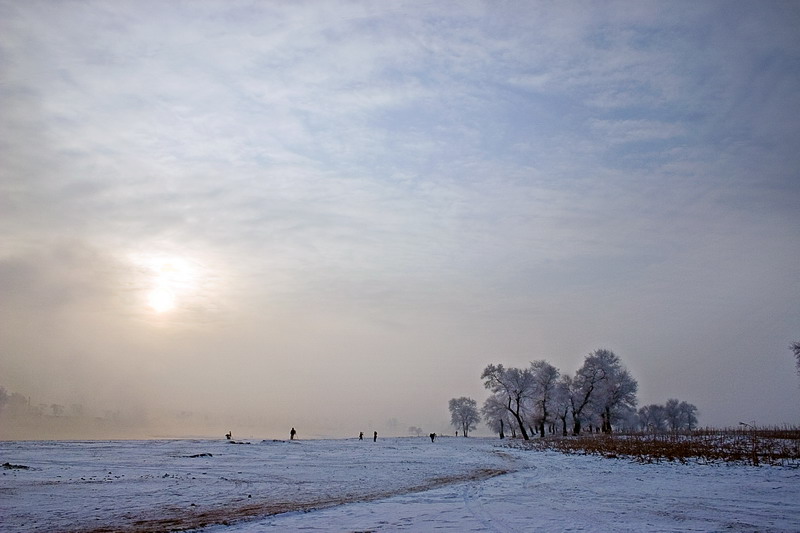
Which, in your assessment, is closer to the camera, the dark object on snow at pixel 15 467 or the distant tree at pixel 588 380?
the dark object on snow at pixel 15 467

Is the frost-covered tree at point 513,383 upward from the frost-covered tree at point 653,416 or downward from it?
upward

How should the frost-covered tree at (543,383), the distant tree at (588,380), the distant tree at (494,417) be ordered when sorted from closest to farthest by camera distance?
the distant tree at (588,380) → the frost-covered tree at (543,383) → the distant tree at (494,417)

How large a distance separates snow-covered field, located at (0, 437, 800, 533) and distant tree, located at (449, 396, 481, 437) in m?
151

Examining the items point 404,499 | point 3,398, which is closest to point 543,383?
point 404,499

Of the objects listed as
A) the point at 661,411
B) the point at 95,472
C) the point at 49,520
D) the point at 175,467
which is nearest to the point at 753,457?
the point at 49,520

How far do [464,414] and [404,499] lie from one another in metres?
164

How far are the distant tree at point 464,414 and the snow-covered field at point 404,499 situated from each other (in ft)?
495

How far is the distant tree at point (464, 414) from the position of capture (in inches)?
6831

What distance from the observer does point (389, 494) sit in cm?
1922

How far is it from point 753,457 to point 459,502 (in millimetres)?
18308

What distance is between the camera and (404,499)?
17.5 m

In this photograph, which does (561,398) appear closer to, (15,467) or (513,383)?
(513,383)

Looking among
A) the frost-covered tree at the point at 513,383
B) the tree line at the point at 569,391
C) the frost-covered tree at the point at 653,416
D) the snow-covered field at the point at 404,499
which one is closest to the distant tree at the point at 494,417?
the tree line at the point at 569,391

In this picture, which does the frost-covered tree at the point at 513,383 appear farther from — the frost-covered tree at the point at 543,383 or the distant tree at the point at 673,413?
the distant tree at the point at 673,413
